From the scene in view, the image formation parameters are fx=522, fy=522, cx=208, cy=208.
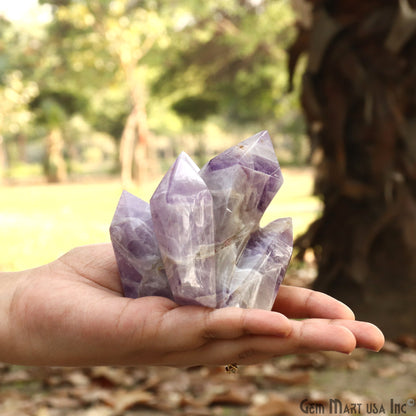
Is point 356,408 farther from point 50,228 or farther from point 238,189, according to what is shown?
point 50,228

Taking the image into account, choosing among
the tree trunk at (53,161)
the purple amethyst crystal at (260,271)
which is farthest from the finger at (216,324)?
the tree trunk at (53,161)

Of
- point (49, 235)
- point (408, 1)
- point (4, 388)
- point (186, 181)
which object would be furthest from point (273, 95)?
point (186, 181)

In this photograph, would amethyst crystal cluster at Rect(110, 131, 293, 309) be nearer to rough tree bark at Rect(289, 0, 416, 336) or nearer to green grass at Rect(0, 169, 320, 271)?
rough tree bark at Rect(289, 0, 416, 336)

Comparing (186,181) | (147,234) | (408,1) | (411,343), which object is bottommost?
(411,343)

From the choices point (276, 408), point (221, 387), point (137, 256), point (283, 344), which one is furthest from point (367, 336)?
point (221, 387)

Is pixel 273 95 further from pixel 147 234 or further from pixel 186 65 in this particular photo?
pixel 147 234

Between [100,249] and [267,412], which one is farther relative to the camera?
[267,412]

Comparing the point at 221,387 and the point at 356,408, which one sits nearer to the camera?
the point at 356,408
